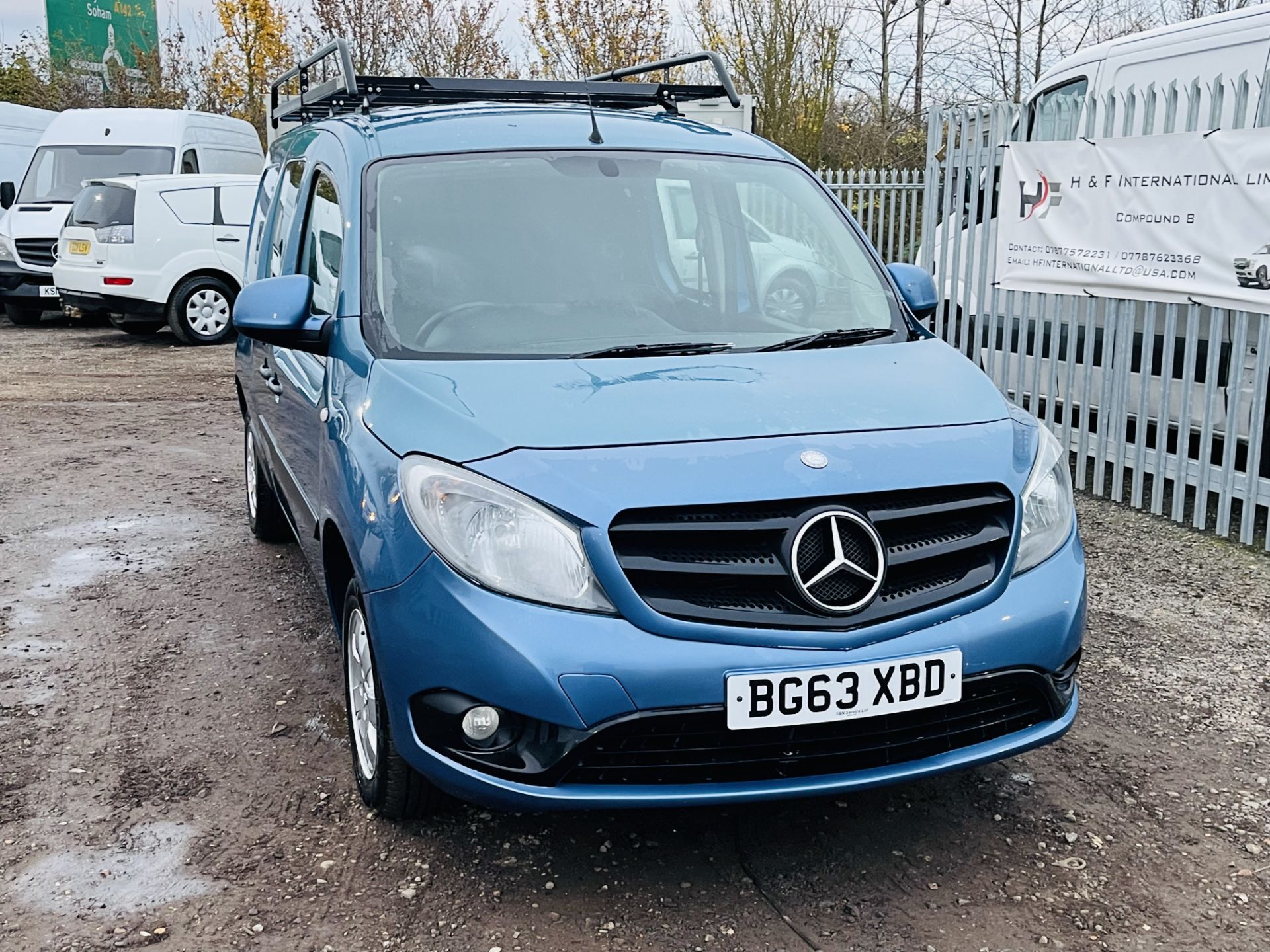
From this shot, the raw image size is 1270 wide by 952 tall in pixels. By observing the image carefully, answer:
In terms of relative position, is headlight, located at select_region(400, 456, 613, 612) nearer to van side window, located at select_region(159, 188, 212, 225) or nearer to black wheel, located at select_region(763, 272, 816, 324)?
black wheel, located at select_region(763, 272, 816, 324)

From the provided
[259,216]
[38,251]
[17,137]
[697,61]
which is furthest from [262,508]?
[17,137]

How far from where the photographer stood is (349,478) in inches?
129

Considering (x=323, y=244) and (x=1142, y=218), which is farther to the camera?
(x=1142, y=218)

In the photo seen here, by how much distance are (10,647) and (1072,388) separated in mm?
5384

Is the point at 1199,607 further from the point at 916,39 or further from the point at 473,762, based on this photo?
the point at 916,39

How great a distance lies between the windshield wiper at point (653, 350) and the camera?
3.52 meters

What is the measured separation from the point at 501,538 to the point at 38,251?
50.0ft

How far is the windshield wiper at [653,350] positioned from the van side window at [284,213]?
1.72m

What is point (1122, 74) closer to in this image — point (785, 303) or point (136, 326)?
point (785, 303)

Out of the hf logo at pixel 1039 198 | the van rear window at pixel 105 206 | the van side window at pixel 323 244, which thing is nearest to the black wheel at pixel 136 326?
the van rear window at pixel 105 206

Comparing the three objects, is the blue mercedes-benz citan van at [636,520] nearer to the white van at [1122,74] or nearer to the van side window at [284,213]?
the van side window at [284,213]

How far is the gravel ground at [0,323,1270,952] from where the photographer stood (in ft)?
9.44

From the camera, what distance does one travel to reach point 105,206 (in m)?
14.1

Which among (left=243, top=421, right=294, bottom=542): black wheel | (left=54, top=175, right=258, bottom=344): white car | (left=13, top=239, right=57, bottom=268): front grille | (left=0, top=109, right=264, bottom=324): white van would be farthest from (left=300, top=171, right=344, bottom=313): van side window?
(left=13, top=239, right=57, bottom=268): front grille
